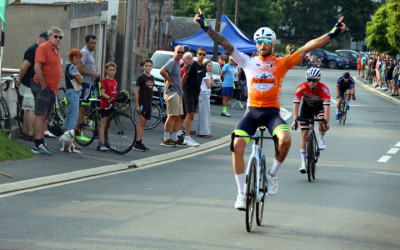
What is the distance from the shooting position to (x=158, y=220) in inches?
364

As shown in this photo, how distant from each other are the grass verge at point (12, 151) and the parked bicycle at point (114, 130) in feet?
6.13

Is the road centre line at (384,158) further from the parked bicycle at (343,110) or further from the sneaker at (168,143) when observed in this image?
the parked bicycle at (343,110)

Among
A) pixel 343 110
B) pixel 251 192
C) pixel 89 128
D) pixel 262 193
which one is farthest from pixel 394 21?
pixel 251 192

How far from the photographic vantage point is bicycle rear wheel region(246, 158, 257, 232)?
8.81 metres

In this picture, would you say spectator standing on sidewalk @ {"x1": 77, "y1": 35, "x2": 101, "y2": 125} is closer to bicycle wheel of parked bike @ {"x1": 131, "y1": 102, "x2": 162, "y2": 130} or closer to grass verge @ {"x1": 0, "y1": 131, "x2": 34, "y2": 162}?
grass verge @ {"x1": 0, "y1": 131, "x2": 34, "y2": 162}

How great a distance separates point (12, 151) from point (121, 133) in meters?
2.51

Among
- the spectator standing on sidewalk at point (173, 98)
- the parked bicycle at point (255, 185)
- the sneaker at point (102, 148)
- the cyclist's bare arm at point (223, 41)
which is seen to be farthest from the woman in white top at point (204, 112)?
the parked bicycle at point (255, 185)

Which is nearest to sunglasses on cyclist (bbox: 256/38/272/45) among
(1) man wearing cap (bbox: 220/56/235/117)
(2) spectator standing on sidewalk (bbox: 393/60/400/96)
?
(1) man wearing cap (bbox: 220/56/235/117)

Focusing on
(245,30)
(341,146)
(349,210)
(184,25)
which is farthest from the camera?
(245,30)

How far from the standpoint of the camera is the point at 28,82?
15891 mm

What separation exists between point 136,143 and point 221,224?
7.69m

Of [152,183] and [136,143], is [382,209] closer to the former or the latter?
[152,183]

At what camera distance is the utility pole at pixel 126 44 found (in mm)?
21453

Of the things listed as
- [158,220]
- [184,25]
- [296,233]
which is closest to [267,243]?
[296,233]
